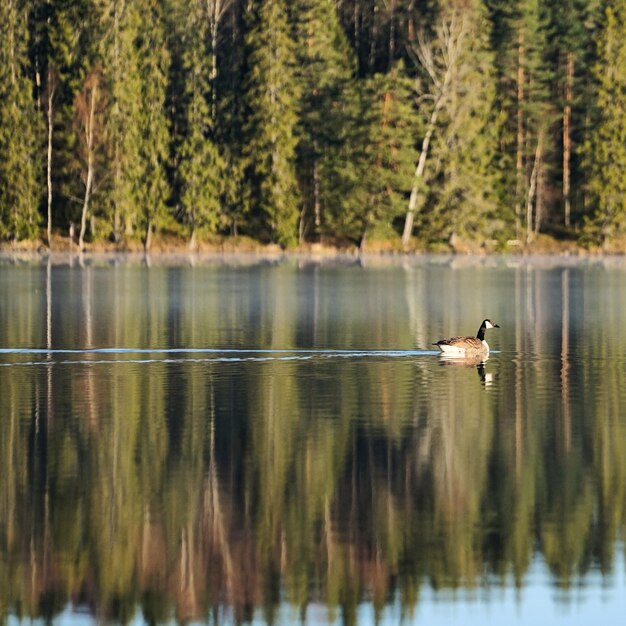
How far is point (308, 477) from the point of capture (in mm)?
17328

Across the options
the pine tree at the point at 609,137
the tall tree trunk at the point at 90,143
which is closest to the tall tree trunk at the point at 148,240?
the tall tree trunk at the point at 90,143

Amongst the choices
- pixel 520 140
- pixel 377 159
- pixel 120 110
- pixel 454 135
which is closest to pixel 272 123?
pixel 377 159

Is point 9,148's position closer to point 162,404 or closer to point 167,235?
point 167,235

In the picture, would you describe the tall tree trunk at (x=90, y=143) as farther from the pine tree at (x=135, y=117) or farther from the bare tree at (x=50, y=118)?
the bare tree at (x=50, y=118)

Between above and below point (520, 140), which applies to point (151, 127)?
above

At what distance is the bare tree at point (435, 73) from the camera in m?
102

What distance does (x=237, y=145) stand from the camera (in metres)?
102

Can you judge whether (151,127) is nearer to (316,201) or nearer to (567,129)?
(316,201)

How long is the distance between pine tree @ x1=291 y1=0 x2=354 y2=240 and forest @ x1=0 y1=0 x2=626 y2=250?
135mm

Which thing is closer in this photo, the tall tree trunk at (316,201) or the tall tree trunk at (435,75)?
the tall tree trunk at (435,75)

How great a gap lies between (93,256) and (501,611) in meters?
80.0

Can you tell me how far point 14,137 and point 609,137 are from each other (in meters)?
37.1

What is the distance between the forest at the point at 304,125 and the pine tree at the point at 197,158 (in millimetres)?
126

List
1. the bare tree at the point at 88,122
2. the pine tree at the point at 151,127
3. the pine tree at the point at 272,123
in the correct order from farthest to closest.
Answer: the pine tree at the point at 272,123 → the pine tree at the point at 151,127 → the bare tree at the point at 88,122
